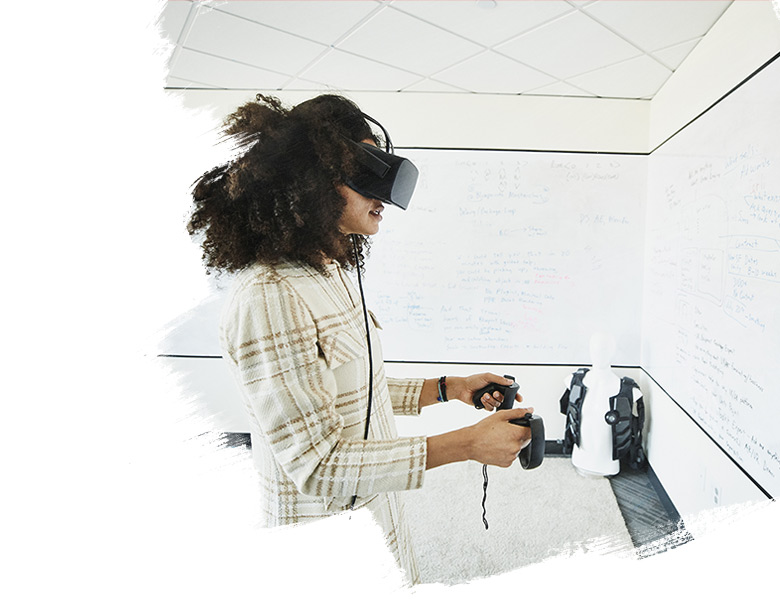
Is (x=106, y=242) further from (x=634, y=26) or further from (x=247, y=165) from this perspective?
(x=634, y=26)

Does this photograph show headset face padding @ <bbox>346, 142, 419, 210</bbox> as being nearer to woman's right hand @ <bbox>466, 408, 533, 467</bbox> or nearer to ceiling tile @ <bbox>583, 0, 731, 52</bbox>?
woman's right hand @ <bbox>466, 408, 533, 467</bbox>

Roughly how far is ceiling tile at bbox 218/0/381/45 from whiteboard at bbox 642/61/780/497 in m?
1.27

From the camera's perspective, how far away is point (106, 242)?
2.09 feet

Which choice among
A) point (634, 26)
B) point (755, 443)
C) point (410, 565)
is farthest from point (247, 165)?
point (634, 26)

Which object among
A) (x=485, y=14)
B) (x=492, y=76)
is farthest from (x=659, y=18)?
(x=492, y=76)

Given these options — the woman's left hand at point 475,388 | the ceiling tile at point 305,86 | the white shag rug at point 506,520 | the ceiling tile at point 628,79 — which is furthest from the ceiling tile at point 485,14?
the white shag rug at point 506,520

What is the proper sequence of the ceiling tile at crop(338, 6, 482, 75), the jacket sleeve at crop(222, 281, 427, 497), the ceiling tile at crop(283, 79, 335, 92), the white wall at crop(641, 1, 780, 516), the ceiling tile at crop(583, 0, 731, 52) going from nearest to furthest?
the jacket sleeve at crop(222, 281, 427, 497) → the white wall at crop(641, 1, 780, 516) → the ceiling tile at crop(583, 0, 731, 52) → the ceiling tile at crop(338, 6, 482, 75) → the ceiling tile at crop(283, 79, 335, 92)

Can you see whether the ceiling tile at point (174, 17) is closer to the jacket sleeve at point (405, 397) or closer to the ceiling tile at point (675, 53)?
the jacket sleeve at point (405, 397)

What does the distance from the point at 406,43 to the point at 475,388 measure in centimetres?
155

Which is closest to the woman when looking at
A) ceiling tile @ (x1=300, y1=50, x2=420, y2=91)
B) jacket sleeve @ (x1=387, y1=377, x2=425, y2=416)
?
jacket sleeve @ (x1=387, y1=377, x2=425, y2=416)

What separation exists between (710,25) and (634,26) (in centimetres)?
26

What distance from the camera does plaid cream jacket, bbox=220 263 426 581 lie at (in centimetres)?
71

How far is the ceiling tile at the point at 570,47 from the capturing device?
5.94 feet

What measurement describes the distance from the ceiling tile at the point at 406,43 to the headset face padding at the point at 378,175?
1120mm
